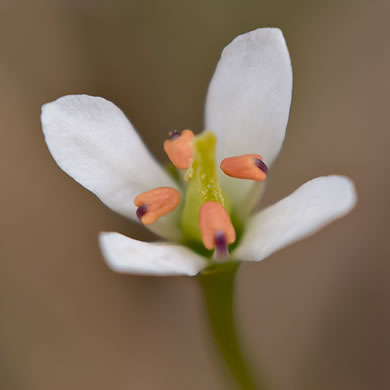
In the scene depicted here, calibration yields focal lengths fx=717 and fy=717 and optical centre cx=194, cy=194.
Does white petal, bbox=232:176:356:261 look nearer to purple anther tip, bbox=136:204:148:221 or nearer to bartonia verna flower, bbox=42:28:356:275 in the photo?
bartonia verna flower, bbox=42:28:356:275

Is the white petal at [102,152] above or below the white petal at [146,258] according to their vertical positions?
above

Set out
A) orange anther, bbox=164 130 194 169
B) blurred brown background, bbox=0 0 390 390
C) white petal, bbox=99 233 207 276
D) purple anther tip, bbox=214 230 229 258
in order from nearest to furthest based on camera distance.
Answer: white petal, bbox=99 233 207 276 → purple anther tip, bbox=214 230 229 258 → orange anther, bbox=164 130 194 169 → blurred brown background, bbox=0 0 390 390

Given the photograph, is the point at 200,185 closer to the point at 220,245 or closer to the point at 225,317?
the point at 220,245

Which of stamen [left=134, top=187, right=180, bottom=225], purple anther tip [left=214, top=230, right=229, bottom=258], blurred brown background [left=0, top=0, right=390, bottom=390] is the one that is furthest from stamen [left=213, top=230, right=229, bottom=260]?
blurred brown background [left=0, top=0, right=390, bottom=390]

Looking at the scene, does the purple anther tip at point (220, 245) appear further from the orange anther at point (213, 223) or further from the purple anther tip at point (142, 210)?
the purple anther tip at point (142, 210)

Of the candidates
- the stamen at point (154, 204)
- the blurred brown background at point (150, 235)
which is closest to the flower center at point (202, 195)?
the stamen at point (154, 204)

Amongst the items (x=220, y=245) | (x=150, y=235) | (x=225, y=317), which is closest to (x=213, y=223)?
(x=220, y=245)

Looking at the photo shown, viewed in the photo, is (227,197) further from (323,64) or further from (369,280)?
(323,64)
